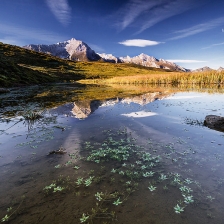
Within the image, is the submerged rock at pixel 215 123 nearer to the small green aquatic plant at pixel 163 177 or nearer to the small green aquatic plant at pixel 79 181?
the small green aquatic plant at pixel 163 177

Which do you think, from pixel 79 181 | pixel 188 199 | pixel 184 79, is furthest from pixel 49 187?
pixel 184 79

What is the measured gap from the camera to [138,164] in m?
6.63

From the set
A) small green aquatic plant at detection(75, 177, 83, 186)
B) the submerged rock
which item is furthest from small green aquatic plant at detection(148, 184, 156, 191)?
the submerged rock

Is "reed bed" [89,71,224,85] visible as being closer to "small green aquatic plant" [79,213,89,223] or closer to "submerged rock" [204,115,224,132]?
"submerged rock" [204,115,224,132]

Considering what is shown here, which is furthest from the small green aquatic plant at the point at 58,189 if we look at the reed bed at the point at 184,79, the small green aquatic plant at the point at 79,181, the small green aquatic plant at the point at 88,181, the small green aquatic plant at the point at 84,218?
the reed bed at the point at 184,79

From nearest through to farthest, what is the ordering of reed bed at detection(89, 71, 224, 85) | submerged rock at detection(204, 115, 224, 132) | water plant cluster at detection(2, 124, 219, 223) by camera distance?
water plant cluster at detection(2, 124, 219, 223) → submerged rock at detection(204, 115, 224, 132) → reed bed at detection(89, 71, 224, 85)

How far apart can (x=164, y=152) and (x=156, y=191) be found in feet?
9.41

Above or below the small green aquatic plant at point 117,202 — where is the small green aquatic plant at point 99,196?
below

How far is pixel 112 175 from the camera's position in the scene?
19.3ft

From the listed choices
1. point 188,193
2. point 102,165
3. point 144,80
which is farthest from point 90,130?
point 144,80

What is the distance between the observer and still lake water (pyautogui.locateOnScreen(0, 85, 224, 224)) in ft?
13.9

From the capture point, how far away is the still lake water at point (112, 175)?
422 cm

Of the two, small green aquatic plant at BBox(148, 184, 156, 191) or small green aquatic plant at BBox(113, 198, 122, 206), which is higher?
small green aquatic plant at BBox(148, 184, 156, 191)

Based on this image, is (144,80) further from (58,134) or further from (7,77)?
(58,134)
